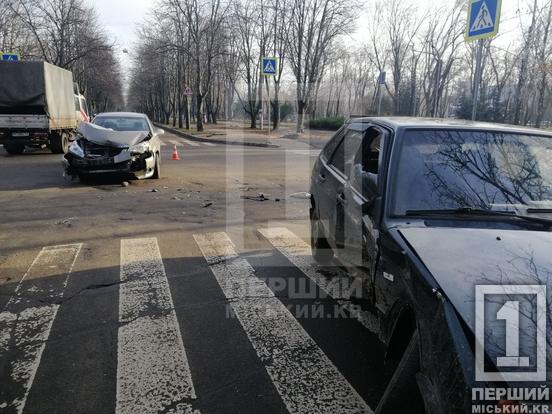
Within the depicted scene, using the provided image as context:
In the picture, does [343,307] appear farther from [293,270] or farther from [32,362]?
[32,362]

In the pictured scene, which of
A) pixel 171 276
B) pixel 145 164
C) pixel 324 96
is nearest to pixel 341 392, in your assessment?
pixel 171 276

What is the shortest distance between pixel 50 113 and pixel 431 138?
57.8ft

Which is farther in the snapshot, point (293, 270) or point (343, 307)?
point (293, 270)

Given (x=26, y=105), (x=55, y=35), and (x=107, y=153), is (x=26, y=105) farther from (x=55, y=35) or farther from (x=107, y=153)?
(x=55, y=35)

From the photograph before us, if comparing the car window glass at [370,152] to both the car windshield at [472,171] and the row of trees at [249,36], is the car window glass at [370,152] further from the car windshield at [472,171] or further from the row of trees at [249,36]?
the row of trees at [249,36]

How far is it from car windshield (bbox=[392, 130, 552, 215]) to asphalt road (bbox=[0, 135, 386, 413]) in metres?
1.29

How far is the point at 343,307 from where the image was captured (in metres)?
4.36

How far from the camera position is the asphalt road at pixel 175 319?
299cm

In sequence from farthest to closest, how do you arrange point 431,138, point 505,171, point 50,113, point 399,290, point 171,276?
1. point 50,113
2. point 171,276
3. point 431,138
4. point 505,171
5. point 399,290

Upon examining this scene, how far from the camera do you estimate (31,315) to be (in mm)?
4133

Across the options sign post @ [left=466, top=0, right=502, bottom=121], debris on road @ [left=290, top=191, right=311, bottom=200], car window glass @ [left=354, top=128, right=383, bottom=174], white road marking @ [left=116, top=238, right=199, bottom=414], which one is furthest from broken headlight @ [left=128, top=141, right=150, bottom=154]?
car window glass @ [left=354, top=128, right=383, bottom=174]

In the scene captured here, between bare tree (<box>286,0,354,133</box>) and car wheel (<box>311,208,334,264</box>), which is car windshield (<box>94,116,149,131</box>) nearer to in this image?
car wheel (<box>311,208,334,264</box>)

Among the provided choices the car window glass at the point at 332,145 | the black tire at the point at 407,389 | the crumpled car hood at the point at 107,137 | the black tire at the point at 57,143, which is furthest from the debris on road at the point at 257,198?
the black tire at the point at 57,143

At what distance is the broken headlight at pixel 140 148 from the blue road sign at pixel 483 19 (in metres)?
7.29
